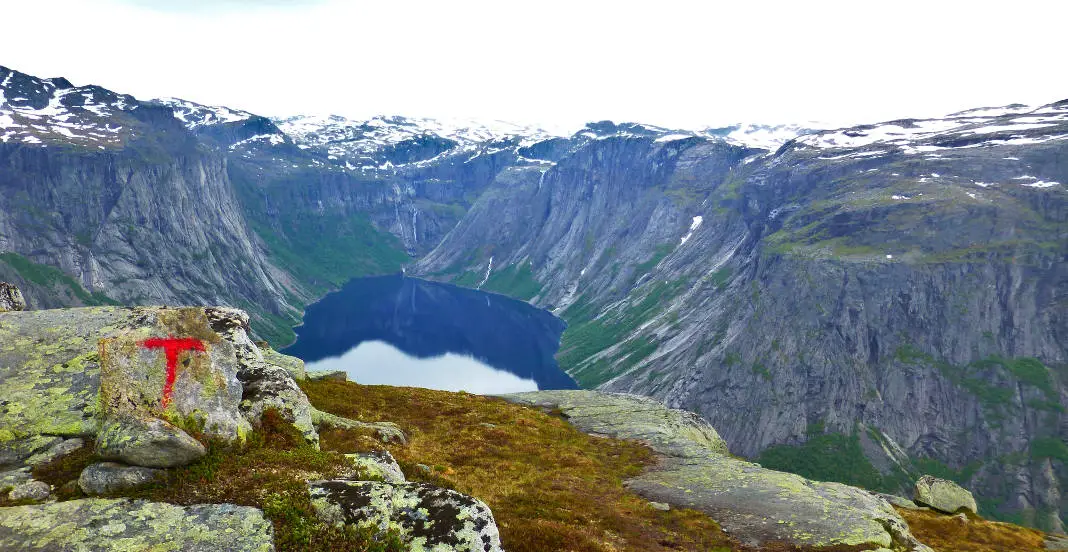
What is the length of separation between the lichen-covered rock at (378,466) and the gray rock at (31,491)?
7.03 metres

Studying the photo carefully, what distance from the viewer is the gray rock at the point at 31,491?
39.5ft

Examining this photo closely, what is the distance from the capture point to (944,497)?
4381 cm

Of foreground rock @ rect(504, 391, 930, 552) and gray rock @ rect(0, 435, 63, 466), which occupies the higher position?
gray rock @ rect(0, 435, 63, 466)

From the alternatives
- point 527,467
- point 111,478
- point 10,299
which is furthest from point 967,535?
point 10,299

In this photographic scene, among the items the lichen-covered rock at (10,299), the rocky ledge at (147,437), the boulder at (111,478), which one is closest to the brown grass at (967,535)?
the rocky ledge at (147,437)

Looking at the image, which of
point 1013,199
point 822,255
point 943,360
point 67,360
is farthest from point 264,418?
point 1013,199

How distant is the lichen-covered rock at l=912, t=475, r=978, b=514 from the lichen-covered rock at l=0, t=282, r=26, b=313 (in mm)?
62188

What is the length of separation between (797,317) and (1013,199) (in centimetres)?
7609

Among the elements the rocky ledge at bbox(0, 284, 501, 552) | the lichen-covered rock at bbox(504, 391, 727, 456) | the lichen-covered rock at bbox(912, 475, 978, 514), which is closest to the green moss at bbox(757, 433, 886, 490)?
the lichen-covered rock at bbox(912, 475, 978, 514)

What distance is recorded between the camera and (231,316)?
23.5 meters

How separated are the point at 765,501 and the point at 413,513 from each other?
22.2 metres

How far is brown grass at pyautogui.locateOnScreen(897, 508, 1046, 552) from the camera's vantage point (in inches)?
1246

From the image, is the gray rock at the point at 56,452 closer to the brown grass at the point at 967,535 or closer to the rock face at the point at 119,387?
the rock face at the point at 119,387

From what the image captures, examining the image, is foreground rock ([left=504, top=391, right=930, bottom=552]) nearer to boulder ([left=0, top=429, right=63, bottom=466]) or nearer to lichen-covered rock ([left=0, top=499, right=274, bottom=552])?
lichen-covered rock ([left=0, top=499, right=274, bottom=552])
